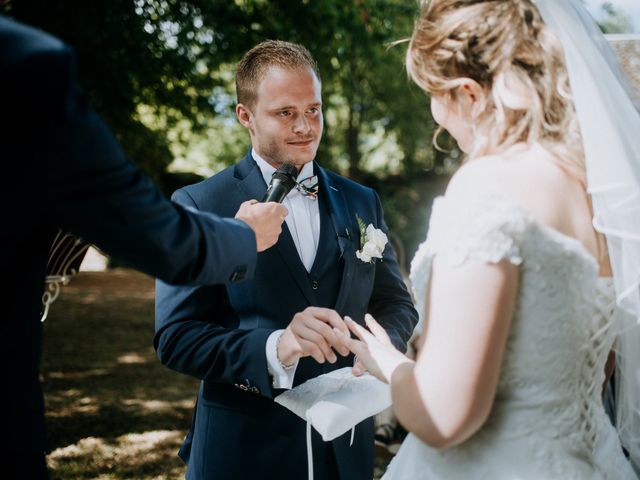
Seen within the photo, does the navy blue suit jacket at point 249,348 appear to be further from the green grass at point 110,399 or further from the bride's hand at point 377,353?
the green grass at point 110,399

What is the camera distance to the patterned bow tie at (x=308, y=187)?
2.65 m

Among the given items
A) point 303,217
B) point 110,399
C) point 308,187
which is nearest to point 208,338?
point 303,217

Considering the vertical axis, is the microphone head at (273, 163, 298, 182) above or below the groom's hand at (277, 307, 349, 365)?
above

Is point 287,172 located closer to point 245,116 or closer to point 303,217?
point 303,217

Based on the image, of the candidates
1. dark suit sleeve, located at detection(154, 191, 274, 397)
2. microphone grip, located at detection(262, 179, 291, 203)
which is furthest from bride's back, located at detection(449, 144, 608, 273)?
dark suit sleeve, located at detection(154, 191, 274, 397)

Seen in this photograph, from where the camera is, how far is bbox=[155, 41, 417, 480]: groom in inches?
85.7

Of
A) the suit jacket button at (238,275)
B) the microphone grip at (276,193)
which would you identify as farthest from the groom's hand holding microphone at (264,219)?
the suit jacket button at (238,275)

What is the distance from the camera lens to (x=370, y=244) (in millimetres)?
2549

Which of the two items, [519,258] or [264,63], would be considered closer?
[519,258]

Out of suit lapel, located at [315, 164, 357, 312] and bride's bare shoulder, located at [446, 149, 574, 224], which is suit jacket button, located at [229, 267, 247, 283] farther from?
suit lapel, located at [315, 164, 357, 312]

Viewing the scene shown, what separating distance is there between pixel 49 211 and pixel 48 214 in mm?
11

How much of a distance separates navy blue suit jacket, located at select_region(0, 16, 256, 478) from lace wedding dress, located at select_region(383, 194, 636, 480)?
0.60 meters

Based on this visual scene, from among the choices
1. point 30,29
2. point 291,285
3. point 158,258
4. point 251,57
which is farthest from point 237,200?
point 30,29

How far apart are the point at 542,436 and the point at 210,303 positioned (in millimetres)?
1245
